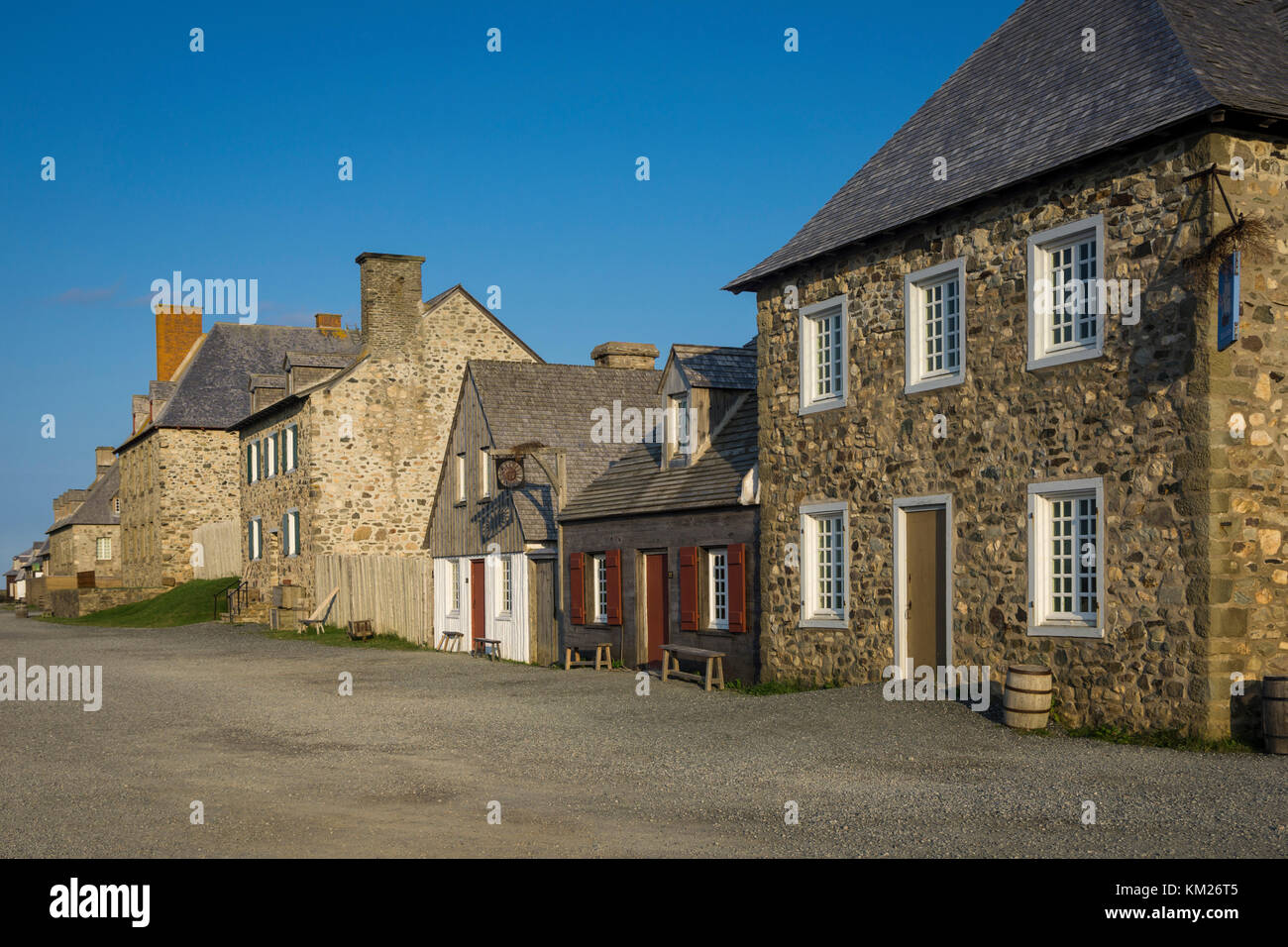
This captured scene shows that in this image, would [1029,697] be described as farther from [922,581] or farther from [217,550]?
[217,550]

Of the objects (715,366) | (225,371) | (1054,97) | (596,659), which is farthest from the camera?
(225,371)

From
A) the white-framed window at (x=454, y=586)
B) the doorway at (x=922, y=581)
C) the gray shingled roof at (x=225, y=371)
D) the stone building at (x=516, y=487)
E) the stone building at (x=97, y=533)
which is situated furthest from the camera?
the stone building at (x=97, y=533)

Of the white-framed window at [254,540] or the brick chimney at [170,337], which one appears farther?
the brick chimney at [170,337]

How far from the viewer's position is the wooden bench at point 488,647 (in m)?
27.1

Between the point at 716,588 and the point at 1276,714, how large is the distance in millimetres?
10209

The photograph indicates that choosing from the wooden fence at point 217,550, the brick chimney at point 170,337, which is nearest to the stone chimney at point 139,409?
the brick chimney at point 170,337

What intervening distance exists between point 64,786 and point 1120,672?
9895 mm

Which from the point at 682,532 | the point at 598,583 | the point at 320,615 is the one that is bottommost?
the point at 320,615

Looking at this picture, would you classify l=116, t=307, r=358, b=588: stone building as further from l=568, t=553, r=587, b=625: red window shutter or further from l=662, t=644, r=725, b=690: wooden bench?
l=662, t=644, r=725, b=690: wooden bench

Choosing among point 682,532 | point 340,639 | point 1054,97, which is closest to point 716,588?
point 682,532

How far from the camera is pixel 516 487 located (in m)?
27.0

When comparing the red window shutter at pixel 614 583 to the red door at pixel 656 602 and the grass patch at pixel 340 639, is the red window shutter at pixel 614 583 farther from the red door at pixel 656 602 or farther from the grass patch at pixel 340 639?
the grass patch at pixel 340 639

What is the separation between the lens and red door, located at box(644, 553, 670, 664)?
22062mm

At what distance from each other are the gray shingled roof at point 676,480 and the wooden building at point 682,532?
0.03 metres
